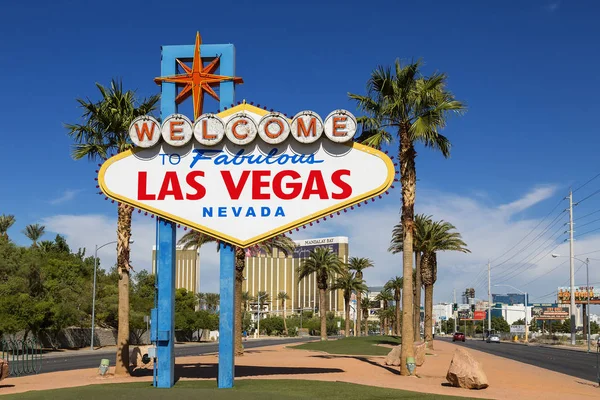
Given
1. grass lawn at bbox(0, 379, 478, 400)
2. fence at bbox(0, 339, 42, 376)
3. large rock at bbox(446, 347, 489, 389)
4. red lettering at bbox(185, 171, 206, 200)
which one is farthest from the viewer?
fence at bbox(0, 339, 42, 376)

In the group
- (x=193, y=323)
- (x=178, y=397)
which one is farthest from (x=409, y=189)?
(x=193, y=323)

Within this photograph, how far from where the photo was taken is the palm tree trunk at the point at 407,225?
25906 millimetres

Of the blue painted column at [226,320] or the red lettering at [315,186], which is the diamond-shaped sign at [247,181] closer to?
the red lettering at [315,186]

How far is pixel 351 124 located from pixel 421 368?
1531cm

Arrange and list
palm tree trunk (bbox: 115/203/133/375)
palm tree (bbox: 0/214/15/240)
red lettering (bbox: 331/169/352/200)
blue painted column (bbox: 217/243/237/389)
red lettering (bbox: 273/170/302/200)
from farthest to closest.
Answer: palm tree (bbox: 0/214/15/240) < palm tree trunk (bbox: 115/203/133/375) < red lettering (bbox: 273/170/302/200) < red lettering (bbox: 331/169/352/200) < blue painted column (bbox: 217/243/237/389)

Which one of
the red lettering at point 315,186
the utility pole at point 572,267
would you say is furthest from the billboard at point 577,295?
the red lettering at point 315,186

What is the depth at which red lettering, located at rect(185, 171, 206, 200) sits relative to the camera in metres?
20.0

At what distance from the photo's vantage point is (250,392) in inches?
681

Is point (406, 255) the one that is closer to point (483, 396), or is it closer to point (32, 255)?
point (483, 396)

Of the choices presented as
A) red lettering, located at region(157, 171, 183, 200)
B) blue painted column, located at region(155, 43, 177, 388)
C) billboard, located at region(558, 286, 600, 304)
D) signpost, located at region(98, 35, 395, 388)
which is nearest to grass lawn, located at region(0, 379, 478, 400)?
blue painted column, located at region(155, 43, 177, 388)

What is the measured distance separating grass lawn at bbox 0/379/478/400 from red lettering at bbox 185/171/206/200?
19.2 feet

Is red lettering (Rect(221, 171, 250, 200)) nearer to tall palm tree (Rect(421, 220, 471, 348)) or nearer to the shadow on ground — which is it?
the shadow on ground

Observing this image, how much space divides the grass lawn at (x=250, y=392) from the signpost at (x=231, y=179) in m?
1.37

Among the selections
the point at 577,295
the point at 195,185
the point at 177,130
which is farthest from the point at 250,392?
the point at 577,295
